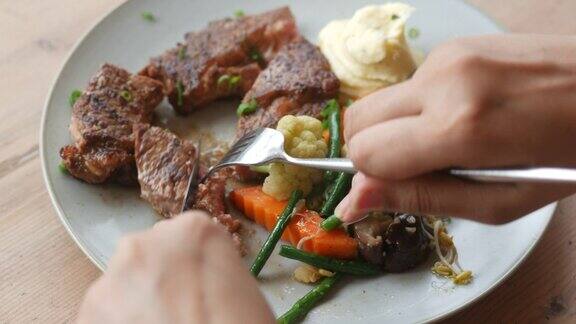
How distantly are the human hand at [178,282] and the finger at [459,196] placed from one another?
1.55 feet

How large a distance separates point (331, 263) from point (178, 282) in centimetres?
116

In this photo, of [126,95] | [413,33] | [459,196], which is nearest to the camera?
[459,196]

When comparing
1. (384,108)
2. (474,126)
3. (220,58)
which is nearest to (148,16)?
(220,58)

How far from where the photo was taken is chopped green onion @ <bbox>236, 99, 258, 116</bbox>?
9.80 ft

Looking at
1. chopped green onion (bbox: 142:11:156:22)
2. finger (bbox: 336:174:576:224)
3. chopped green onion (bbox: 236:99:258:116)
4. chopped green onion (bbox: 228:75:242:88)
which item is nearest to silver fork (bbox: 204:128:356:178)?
chopped green onion (bbox: 236:99:258:116)

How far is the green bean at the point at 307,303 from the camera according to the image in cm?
229

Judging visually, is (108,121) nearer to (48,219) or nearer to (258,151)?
(48,219)

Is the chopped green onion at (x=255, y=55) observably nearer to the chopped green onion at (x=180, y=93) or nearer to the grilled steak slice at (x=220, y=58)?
the grilled steak slice at (x=220, y=58)

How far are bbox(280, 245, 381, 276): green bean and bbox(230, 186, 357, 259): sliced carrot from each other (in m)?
0.04

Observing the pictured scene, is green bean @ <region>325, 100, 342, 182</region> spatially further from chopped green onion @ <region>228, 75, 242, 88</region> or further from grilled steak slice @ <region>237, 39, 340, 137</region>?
chopped green onion @ <region>228, 75, 242, 88</region>

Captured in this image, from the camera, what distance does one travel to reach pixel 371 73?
3.12m

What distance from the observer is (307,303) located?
2338 mm

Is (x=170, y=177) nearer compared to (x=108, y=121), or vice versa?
(x=170, y=177)

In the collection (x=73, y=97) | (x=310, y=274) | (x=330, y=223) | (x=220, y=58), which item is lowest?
(x=310, y=274)
